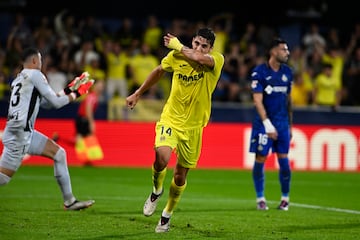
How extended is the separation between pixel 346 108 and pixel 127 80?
648cm

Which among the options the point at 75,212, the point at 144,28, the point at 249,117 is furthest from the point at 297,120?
the point at 75,212

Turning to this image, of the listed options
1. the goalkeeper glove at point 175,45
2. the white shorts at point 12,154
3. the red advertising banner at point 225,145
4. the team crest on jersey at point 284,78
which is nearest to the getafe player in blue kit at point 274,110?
the team crest on jersey at point 284,78

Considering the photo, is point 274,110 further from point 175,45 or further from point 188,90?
point 175,45

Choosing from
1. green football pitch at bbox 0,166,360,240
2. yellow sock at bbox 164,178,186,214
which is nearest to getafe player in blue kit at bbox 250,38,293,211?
green football pitch at bbox 0,166,360,240

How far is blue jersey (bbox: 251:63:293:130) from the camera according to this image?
13.4 m

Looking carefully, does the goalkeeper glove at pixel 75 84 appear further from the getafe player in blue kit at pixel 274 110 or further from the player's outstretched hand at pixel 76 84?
the getafe player in blue kit at pixel 274 110

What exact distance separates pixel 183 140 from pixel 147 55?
552 inches

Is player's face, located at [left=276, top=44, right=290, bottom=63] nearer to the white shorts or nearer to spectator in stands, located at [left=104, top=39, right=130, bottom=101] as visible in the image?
the white shorts

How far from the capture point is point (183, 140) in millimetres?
10242

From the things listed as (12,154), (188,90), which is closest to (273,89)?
(188,90)

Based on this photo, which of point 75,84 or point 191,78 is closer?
point 191,78

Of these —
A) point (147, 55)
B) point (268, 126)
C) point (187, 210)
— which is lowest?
point (187, 210)

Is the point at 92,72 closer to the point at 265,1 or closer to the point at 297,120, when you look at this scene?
the point at 297,120

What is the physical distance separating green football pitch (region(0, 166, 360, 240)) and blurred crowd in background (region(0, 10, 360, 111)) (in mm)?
4170
